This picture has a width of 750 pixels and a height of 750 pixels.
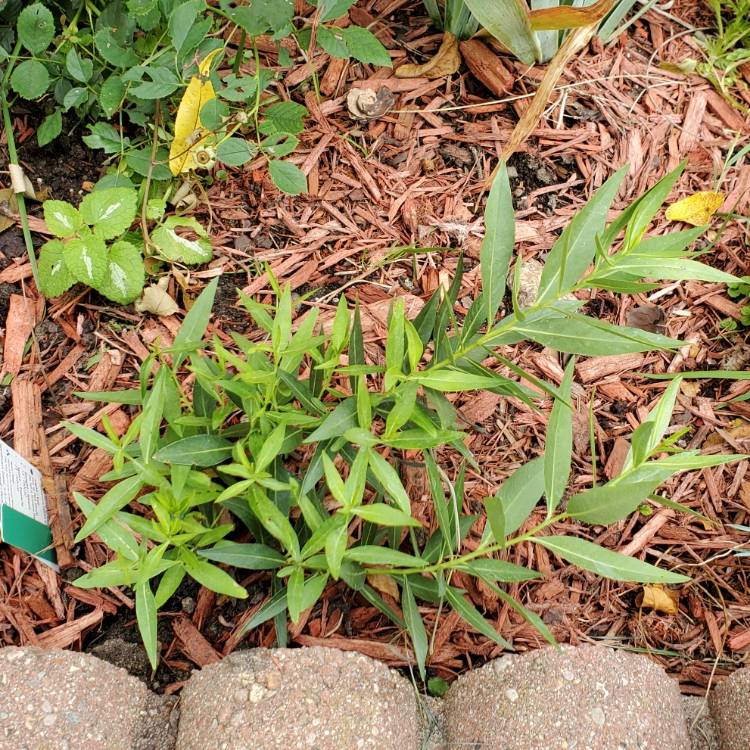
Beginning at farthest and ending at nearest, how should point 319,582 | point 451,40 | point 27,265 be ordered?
point 451,40, point 27,265, point 319,582

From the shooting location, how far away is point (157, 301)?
1.80m

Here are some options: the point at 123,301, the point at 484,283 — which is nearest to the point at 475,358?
the point at 484,283

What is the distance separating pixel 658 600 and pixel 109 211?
152cm

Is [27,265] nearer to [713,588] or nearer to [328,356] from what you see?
[328,356]

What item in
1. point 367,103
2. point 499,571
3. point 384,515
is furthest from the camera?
point 367,103

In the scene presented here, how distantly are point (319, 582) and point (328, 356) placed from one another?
41 cm

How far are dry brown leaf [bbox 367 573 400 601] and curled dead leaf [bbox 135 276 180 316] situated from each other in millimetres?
787

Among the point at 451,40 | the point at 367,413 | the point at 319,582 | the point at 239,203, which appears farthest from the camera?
the point at 451,40

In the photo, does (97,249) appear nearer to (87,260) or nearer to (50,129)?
(87,260)

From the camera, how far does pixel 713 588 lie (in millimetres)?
1753

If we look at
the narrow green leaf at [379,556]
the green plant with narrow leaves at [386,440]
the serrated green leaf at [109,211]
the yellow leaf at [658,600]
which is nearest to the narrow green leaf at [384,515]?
the green plant with narrow leaves at [386,440]

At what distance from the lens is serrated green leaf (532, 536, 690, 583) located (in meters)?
1.22

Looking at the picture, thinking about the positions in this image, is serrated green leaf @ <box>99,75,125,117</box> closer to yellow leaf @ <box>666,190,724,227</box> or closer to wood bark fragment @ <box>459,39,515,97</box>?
wood bark fragment @ <box>459,39,515,97</box>

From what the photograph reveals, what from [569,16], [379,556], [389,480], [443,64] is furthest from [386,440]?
[443,64]
